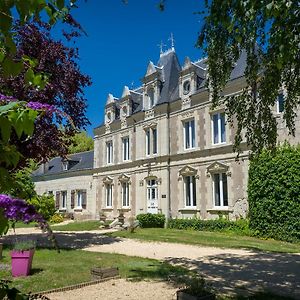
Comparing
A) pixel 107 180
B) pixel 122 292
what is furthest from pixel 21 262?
pixel 107 180

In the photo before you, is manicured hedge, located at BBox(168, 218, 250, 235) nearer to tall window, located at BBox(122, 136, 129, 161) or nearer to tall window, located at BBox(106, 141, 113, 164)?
tall window, located at BBox(122, 136, 129, 161)

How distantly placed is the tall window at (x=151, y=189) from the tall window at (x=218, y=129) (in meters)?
6.05

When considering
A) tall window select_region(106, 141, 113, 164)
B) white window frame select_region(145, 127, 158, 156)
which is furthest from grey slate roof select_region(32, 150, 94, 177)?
white window frame select_region(145, 127, 158, 156)

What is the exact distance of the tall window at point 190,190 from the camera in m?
23.2

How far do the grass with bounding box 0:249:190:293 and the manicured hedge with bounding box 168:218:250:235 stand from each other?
963 centimetres

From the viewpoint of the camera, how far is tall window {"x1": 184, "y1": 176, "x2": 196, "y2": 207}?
23250 mm

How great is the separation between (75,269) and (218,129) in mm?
14861

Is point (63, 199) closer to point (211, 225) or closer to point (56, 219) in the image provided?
point (56, 219)

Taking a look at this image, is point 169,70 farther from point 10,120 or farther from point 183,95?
point 10,120

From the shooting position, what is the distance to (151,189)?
26312 millimetres

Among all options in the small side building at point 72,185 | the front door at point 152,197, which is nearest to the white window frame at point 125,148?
the front door at point 152,197

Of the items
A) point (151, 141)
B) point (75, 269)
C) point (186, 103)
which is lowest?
point (75, 269)

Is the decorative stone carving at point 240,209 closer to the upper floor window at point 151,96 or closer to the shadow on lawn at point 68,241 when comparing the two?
the shadow on lawn at point 68,241

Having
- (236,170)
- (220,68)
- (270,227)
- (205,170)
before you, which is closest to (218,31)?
(220,68)
